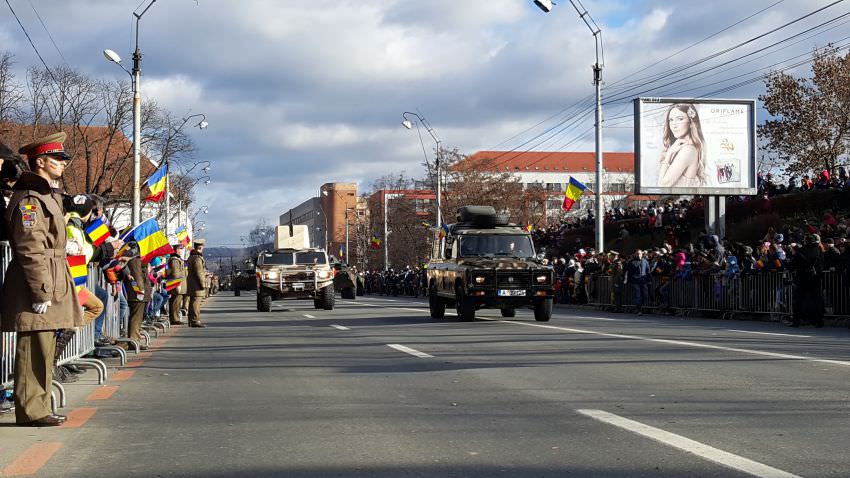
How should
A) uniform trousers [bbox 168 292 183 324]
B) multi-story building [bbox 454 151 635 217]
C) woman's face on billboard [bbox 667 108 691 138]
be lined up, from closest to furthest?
uniform trousers [bbox 168 292 183 324]
woman's face on billboard [bbox 667 108 691 138]
multi-story building [bbox 454 151 635 217]

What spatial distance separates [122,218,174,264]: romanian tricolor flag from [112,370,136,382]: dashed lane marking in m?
4.58

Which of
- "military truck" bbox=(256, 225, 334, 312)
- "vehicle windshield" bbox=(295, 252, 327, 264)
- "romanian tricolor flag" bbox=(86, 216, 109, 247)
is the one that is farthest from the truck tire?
"vehicle windshield" bbox=(295, 252, 327, 264)

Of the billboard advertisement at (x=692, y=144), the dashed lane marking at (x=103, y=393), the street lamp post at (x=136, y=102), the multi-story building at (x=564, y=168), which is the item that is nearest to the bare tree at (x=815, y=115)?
the billboard advertisement at (x=692, y=144)

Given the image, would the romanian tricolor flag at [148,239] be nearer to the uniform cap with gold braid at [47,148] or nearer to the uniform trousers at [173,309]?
the uniform trousers at [173,309]

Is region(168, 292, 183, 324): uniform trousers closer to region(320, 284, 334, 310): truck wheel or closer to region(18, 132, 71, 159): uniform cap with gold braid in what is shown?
region(320, 284, 334, 310): truck wheel

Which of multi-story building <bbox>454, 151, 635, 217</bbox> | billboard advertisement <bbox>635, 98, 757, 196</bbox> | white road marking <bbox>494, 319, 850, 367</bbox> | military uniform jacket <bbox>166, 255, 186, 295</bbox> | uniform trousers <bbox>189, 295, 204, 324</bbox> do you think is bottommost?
white road marking <bbox>494, 319, 850, 367</bbox>

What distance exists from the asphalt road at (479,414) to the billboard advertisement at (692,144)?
23.9 metres

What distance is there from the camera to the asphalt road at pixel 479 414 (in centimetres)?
611

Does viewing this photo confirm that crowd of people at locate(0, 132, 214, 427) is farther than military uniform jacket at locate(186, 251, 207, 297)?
No

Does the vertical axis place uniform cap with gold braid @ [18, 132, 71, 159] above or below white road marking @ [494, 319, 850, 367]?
above

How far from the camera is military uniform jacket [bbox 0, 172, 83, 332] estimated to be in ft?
24.8

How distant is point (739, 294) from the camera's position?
25.2 m

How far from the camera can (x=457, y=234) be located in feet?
78.1

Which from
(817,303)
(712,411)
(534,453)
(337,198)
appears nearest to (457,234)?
(817,303)
